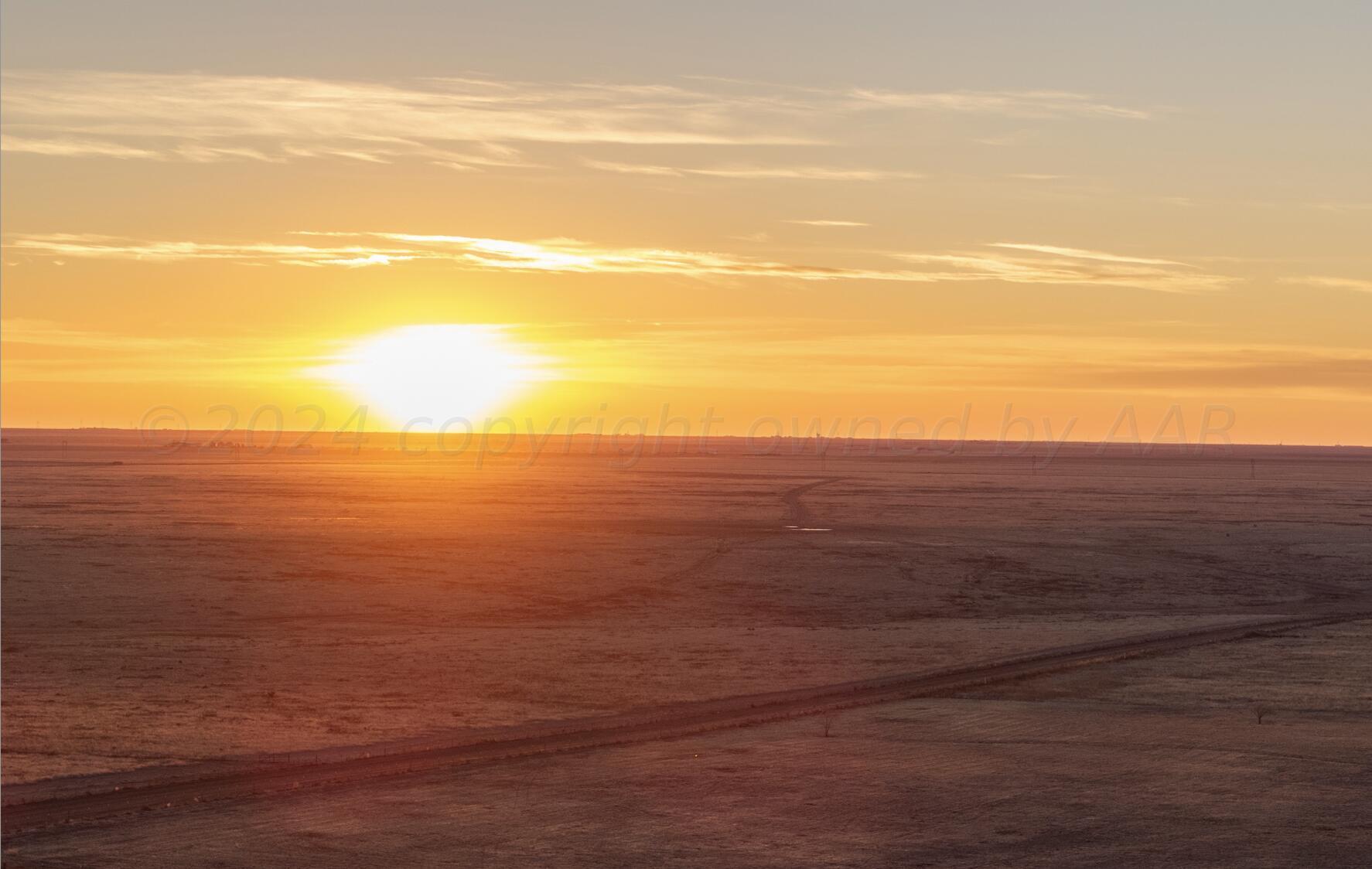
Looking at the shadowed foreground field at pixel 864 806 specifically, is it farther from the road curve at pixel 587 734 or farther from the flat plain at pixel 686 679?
the road curve at pixel 587 734

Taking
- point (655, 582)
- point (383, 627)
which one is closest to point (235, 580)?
point (383, 627)

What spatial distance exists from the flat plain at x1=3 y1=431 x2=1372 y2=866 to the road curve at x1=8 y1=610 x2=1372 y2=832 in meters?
0.53

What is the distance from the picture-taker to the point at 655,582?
46750mm

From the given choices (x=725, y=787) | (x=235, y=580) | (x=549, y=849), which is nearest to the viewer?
(x=549, y=849)

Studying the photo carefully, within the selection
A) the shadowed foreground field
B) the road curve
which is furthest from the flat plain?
the road curve

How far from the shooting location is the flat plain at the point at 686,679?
17.4 metres

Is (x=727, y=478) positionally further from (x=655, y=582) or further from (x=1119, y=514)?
(x=655, y=582)

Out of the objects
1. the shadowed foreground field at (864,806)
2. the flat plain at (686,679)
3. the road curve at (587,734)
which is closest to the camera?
the shadowed foreground field at (864,806)

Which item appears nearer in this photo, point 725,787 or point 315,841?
point 315,841

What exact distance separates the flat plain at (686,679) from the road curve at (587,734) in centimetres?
53

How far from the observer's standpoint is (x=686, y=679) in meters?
29.3

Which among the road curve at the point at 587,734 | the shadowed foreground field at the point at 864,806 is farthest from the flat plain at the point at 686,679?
the road curve at the point at 587,734

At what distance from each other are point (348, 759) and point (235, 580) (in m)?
25.1

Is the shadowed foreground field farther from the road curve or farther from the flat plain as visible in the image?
the road curve
